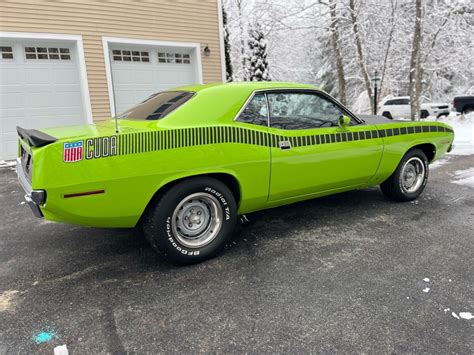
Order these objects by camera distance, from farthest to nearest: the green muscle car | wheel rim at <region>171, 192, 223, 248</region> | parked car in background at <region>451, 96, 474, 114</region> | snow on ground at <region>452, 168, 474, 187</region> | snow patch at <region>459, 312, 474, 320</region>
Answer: parked car in background at <region>451, 96, 474, 114</region>
snow on ground at <region>452, 168, 474, 187</region>
wheel rim at <region>171, 192, 223, 248</region>
the green muscle car
snow patch at <region>459, 312, 474, 320</region>

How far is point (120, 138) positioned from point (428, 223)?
3.25 metres

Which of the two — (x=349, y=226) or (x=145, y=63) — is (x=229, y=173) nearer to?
(x=349, y=226)

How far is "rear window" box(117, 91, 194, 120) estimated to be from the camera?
10.7 ft

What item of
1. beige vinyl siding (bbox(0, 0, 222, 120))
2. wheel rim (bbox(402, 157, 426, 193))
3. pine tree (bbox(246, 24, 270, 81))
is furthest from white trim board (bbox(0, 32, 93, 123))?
pine tree (bbox(246, 24, 270, 81))

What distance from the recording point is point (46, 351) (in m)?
2.07

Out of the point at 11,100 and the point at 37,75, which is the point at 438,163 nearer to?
the point at 37,75

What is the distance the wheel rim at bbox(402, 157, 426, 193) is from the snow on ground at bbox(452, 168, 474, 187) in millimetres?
1412

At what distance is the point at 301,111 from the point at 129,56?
24.8 feet

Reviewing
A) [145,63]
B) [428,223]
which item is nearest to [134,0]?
[145,63]

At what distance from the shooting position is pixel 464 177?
6.03 metres

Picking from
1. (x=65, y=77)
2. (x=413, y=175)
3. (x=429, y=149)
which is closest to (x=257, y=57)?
(x=65, y=77)

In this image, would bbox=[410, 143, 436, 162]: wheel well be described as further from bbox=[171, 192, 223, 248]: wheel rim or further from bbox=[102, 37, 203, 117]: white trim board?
bbox=[102, 37, 203, 117]: white trim board

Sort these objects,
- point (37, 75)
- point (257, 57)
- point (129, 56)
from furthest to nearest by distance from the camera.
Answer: point (257, 57) → point (129, 56) → point (37, 75)

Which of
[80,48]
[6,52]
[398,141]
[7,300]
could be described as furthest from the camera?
[80,48]
